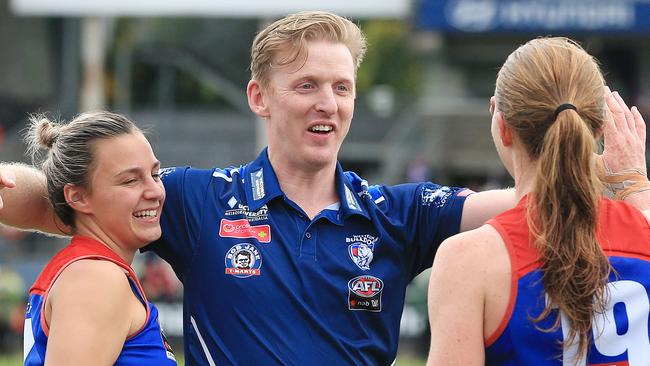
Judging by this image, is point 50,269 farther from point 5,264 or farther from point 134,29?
point 134,29

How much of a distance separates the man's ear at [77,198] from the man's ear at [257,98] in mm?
775

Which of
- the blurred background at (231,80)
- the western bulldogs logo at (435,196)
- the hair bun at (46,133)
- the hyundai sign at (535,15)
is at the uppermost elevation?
the hair bun at (46,133)

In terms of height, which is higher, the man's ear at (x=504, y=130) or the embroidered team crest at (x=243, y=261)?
the man's ear at (x=504, y=130)

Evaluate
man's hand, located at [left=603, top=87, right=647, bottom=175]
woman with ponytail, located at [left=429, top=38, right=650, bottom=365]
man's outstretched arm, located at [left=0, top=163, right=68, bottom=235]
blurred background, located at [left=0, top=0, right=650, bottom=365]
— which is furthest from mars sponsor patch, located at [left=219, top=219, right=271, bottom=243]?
blurred background, located at [left=0, top=0, right=650, bottom=365]

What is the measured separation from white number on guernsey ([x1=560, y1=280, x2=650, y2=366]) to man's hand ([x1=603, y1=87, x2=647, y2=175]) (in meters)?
0.52

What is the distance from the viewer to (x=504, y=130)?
281 cm

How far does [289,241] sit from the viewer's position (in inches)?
143

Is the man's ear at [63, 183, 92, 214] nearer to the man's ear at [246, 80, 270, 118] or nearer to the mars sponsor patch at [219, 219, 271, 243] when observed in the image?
the mars sponsor patch at [219, 219, 271, 243]

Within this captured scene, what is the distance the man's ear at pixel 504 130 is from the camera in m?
2.79

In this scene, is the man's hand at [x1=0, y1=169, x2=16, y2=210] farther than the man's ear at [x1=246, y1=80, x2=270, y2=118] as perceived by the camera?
No

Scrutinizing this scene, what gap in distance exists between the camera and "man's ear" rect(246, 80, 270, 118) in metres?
3.84

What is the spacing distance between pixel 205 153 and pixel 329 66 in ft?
73.2

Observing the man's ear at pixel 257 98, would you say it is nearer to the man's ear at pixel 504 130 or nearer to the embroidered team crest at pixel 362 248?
the embroidered team crest at pixel 362 248

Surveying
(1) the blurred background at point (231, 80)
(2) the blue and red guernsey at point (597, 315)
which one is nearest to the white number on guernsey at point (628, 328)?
(2) the blue and red guernsey at point (597, 315)
